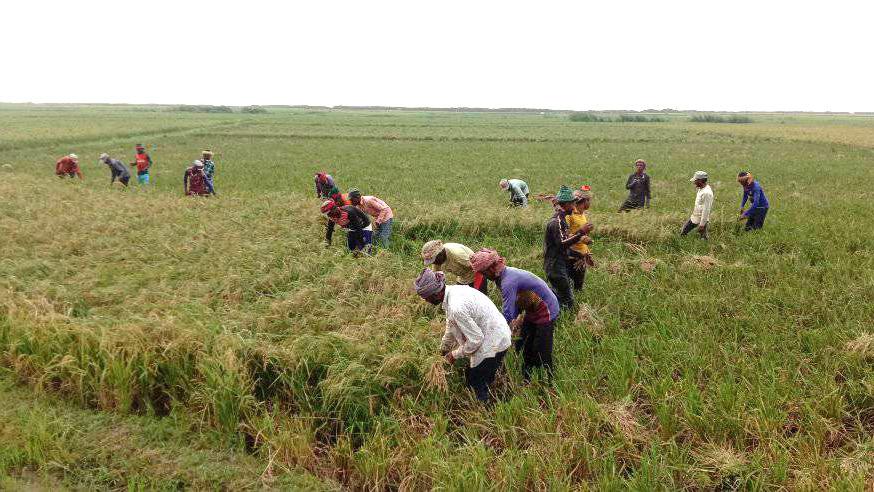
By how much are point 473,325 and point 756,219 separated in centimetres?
790

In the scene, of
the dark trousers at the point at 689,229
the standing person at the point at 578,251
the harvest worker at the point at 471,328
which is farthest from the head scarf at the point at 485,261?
the dark trousers at the point at 689,229

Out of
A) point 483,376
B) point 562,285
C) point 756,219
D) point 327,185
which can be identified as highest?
point 327,185

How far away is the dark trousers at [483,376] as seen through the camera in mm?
4156

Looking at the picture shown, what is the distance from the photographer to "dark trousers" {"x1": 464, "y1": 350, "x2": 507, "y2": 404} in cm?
416

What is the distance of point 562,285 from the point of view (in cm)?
599

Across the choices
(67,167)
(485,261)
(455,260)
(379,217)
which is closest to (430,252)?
(455,260)

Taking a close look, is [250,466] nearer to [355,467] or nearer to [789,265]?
[355,467]

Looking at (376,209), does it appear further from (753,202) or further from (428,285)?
(753,202)

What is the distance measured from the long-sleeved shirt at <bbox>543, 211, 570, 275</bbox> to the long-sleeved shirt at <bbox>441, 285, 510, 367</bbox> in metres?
1.98

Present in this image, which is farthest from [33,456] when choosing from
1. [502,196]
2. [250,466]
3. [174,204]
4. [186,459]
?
[502,196]

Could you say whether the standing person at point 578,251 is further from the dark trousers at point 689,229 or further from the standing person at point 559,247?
the dark trousers at point 689,229

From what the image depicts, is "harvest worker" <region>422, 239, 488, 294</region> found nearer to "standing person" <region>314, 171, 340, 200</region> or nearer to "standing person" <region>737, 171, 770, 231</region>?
"standing person" <region>314, 171, 340, 200</region>

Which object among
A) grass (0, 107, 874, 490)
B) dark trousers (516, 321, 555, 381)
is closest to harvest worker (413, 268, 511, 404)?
grass (0, 107, 874, 490)

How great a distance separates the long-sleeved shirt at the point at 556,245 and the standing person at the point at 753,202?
15.7ft
